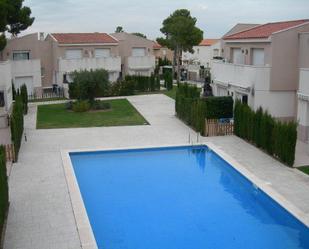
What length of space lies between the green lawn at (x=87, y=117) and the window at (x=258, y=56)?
886 cm

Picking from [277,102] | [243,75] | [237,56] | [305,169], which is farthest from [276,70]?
[305,169]

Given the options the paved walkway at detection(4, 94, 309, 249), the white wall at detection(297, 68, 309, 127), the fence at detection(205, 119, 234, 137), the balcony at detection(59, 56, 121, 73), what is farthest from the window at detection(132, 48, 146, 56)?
the white wall at detection(297, 68, 309, 127)

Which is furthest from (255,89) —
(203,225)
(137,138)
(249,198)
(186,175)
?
(203,225)

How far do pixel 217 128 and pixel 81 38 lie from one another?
29512 mm

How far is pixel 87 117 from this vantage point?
110 feet

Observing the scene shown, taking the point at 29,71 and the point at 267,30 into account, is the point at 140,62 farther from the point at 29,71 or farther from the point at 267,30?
the point at 267,30

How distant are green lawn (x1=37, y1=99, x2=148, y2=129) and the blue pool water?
784 cm

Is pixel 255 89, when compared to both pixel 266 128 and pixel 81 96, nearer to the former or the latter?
pixel 266 128

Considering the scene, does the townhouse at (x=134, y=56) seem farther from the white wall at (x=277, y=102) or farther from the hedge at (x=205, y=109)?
the white wall at (x=277, y=102)

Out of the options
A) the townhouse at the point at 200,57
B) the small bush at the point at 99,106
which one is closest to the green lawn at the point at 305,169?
the small bush at the point at 99,106

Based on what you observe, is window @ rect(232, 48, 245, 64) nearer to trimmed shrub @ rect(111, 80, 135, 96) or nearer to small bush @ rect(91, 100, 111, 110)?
small bush @ rect(91, 100, 111, 110)

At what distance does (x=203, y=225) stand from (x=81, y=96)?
960 inches

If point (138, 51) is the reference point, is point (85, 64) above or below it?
below

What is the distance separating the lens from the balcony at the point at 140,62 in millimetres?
54191
